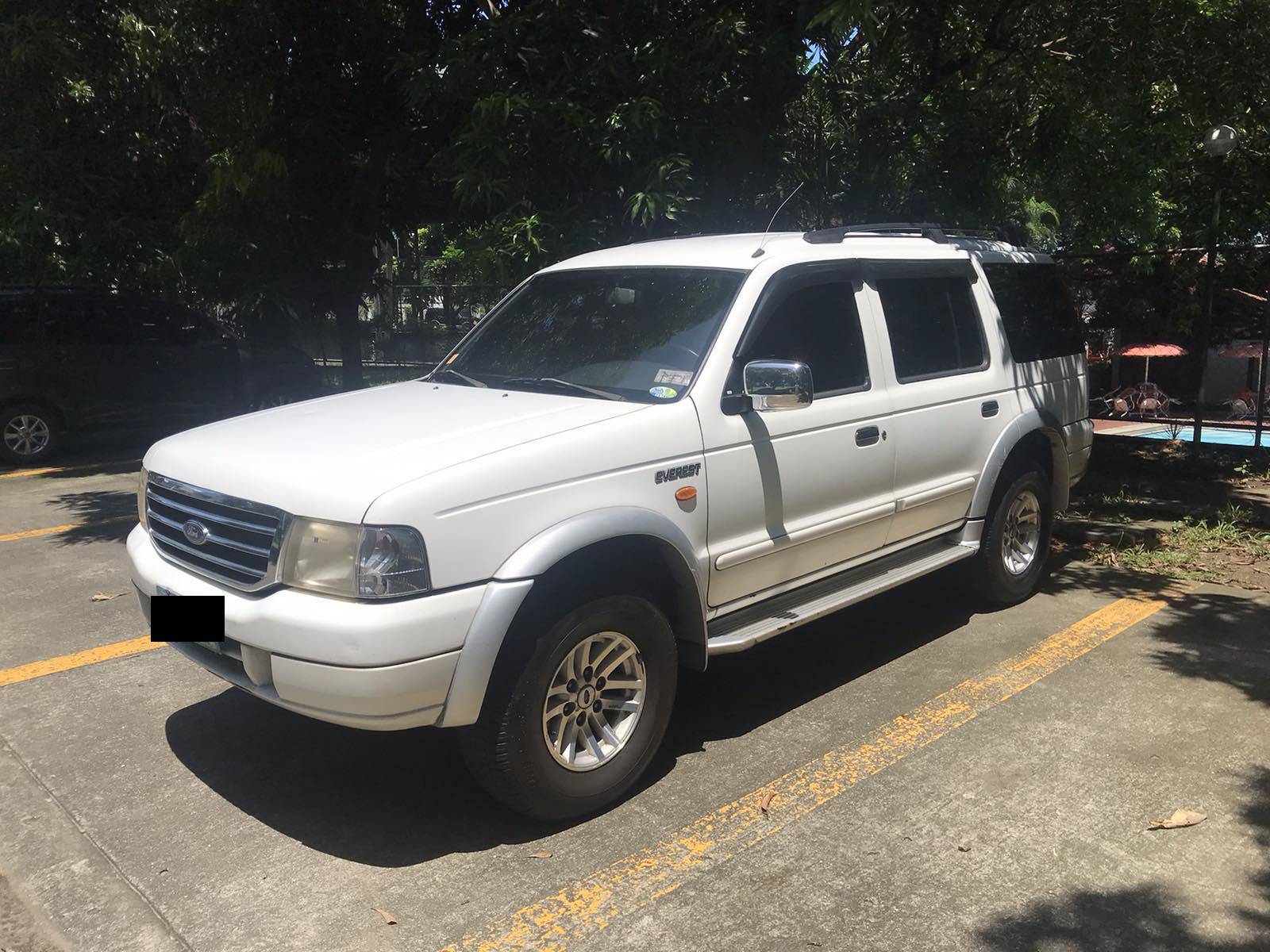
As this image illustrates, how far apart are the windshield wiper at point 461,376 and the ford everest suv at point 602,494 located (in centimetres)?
2

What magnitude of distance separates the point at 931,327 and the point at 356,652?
330cm

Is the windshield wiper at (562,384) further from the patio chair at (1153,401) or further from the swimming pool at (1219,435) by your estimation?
the patio chair at (1153,401)

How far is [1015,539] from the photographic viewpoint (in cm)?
593

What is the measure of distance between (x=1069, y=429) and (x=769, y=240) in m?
2.54

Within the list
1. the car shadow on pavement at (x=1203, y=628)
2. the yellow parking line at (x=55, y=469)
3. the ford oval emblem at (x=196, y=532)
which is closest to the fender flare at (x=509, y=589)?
the ford oval emblem at (x=196, y=532)

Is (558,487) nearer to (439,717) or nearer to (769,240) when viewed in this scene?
(439,717)

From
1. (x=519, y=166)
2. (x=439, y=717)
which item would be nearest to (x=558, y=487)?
(x=439, y=717)

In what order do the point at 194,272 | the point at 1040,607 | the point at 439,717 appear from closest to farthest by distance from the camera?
the point at 439,717 → the point at 1040,607 → the point at 194,272

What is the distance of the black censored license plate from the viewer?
3473 mm

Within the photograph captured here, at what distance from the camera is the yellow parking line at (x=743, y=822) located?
307cm

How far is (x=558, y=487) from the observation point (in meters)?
3.48

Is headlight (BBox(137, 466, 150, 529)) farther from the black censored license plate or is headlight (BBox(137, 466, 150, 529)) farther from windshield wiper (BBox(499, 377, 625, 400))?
windshield wiper (BBox(499, 377, 625, 400))

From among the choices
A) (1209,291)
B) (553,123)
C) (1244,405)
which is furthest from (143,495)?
(1244,405)

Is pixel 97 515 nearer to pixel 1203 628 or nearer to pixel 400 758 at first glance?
pixel 400 758
